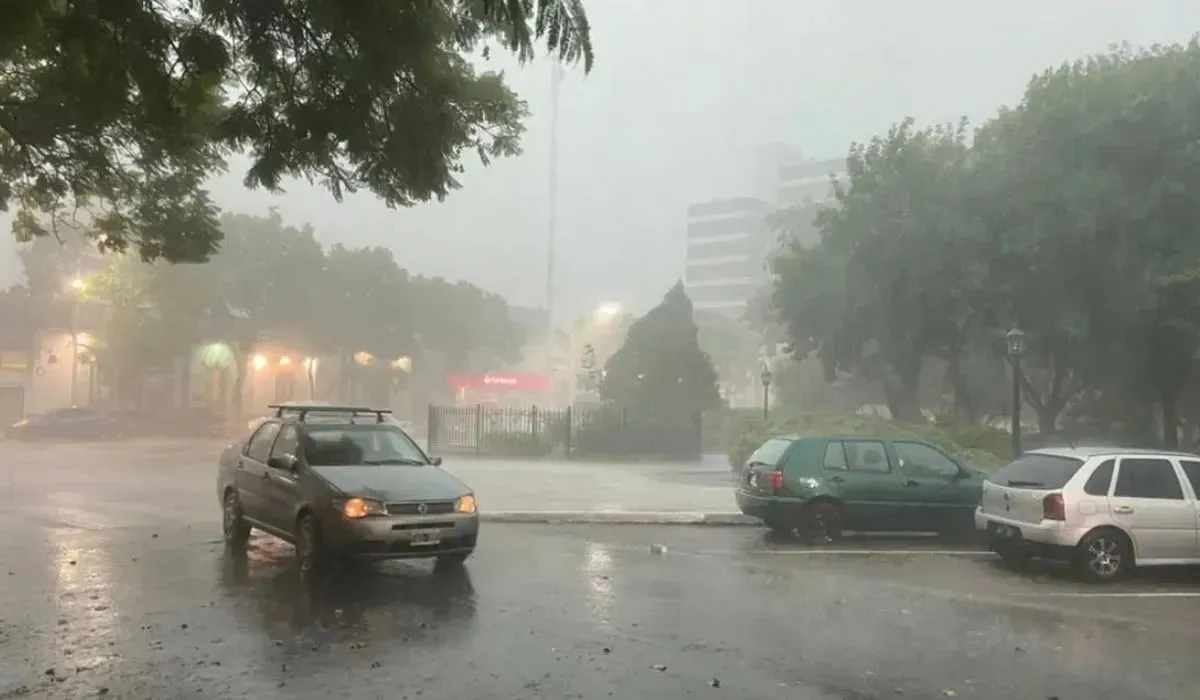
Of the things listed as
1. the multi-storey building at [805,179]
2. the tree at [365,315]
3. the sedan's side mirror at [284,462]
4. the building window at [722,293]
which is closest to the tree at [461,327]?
the tree at [365,315]

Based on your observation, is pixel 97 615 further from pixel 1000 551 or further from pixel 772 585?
pixel 1000 551

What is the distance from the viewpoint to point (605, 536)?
14.6m

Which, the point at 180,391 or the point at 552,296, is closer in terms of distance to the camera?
the point at 180,391

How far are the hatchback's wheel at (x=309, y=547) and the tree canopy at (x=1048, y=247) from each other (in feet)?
67.2

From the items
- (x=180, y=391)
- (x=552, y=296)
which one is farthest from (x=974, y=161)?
(x=552, y=296)

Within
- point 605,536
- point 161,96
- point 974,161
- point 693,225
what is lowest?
point 605,536

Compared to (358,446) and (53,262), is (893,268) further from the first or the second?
(53,262)

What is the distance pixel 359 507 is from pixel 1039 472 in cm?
789

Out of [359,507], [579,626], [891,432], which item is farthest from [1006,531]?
[891,432]

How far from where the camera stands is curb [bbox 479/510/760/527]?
16.1m

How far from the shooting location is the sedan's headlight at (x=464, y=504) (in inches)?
416

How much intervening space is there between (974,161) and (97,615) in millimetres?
27358

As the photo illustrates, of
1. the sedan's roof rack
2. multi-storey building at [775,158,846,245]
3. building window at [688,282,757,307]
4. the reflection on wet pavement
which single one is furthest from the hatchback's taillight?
multi-storey building at [775,158,846,245]

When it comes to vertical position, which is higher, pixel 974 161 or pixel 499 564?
pixel 974 161
